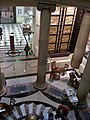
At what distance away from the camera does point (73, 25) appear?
1207 cm

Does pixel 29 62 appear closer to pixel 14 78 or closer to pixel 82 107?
pixel 14 78

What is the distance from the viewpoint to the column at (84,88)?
840cm

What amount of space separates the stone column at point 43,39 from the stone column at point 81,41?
2.87 m

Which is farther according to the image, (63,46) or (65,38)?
(63,46)

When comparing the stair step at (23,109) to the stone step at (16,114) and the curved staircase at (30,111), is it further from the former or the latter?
the stone step at (16,114)

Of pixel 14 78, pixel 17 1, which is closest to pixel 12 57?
pixel 14 78

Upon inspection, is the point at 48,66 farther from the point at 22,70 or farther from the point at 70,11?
the point at 70,11

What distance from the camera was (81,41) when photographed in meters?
11.0

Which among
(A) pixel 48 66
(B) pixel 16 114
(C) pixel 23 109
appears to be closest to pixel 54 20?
(A) pixel 48 66

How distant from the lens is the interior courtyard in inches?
327

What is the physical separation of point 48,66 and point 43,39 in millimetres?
3521

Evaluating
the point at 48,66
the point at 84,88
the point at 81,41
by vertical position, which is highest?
the point at 81,41

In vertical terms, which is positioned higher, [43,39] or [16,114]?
[43,39]

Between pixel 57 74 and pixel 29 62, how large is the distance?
2.13m
